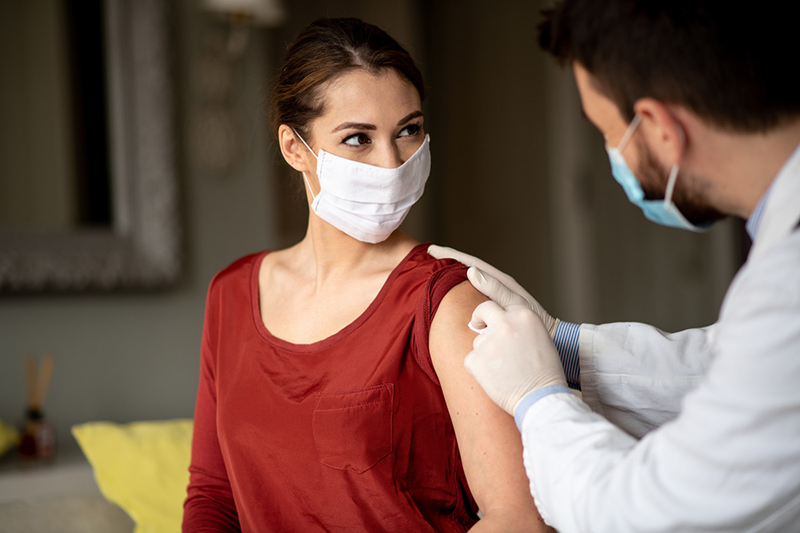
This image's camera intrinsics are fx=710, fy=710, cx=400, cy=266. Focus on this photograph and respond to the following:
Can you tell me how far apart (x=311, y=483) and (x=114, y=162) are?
1566mm

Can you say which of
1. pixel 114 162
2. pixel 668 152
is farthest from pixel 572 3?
pixel 114 162

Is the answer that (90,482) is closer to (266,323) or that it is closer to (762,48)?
(266,323)

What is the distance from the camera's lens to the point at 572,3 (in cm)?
83

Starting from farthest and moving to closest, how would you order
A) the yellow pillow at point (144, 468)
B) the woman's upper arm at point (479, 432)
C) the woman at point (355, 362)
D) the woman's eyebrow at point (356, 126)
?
1. the yellow pillow at point (144, 468)
2. the woman's eyebrow at point (356, 126)
3. the woman at point (355, 362)
4. the woman's upper arm at point (479, 432)

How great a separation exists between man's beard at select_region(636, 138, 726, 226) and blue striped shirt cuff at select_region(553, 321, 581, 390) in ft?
0.98

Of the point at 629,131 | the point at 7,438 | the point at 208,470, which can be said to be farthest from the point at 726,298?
the point at 7,438

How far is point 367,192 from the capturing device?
125 centimetres

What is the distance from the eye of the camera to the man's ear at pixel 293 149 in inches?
52.9

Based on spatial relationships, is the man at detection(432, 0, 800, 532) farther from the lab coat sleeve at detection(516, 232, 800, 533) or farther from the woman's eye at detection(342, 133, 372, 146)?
Answer: the woman's eye at detection(342, 133, 372, 146)

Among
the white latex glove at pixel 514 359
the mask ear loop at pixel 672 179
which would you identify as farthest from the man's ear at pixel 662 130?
the white latex glove at pixel 514 359

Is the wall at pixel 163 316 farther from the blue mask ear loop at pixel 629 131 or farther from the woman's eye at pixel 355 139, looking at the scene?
the blue mask ear loop at pixel 629 131

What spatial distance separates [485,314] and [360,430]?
32 centimetres

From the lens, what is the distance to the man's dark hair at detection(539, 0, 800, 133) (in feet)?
2.41

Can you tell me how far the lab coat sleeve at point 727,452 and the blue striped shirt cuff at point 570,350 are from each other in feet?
0.99
